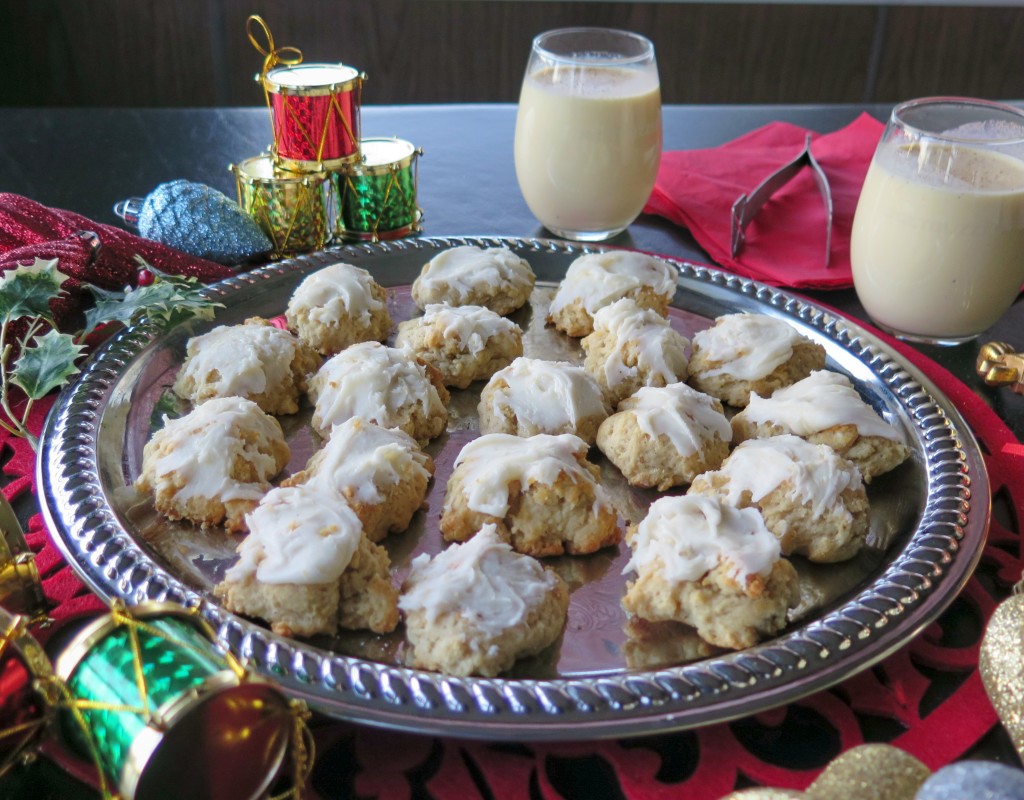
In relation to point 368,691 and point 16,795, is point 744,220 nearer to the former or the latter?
point 368,691

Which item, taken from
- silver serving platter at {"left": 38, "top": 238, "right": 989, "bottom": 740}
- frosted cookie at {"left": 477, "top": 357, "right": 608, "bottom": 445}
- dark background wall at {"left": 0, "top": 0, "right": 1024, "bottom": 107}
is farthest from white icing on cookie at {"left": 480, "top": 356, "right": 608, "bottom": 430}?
dark background wall at {"left": 0, "top": 0, "right": 1024, "bottom": 107}

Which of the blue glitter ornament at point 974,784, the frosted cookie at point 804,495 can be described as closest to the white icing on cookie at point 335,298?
the frosted cookie at point 804,495

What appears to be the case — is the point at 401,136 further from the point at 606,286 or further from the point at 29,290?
the point at 29,290

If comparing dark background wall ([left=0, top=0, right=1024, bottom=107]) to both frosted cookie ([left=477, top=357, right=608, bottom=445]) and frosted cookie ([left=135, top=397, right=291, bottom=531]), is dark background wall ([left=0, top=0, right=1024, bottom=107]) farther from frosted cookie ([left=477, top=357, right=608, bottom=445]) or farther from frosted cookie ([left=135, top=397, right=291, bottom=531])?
frosted cookie ([left=135, top=397, right=291, bottom=531])

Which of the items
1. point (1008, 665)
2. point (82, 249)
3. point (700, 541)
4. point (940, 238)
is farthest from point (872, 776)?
point (82, 249)

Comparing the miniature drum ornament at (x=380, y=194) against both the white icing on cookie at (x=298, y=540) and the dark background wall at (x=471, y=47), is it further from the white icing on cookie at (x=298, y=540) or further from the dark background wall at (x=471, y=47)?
the dark background wall at (x=471, y=47)

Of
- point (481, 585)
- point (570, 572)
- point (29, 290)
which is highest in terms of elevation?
point (29, 290)
